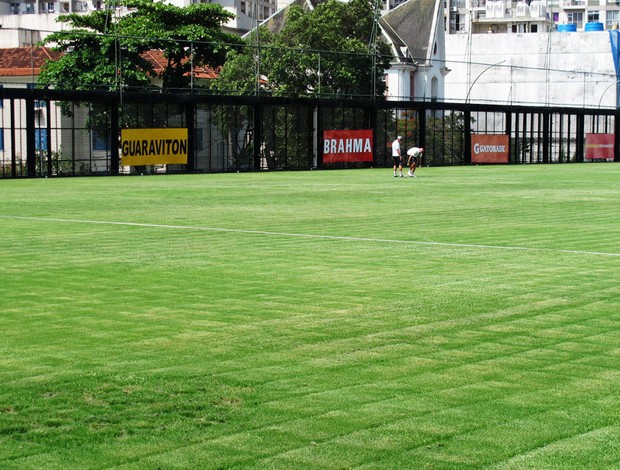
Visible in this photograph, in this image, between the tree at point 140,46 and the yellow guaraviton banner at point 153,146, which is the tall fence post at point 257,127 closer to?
the tree at point 140,46

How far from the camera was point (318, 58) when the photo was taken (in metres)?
68.2

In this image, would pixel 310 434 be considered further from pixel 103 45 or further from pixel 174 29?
pixel 174 29

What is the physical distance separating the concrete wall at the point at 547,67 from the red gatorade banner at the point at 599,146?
13.2 meters

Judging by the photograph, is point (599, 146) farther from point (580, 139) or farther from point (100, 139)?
point (100, 139)

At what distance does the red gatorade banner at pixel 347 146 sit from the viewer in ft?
213

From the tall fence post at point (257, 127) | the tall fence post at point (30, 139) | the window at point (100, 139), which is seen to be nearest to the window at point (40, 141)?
the tall fence post at point (30, 139)

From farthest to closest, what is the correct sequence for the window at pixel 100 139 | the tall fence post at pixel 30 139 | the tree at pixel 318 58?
the tree at pixel 318 58 → the window at pixel 100 139 → the tall fence post at pixel 30 139

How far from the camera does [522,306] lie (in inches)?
472

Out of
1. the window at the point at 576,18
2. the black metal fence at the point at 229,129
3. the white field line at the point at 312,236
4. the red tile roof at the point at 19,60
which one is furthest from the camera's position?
the window at the point at 576,18

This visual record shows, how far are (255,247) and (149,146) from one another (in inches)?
1482

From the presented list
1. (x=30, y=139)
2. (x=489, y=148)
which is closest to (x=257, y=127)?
(x=30, y=139)

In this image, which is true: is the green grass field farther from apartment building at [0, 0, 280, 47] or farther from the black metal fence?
apartment building at [0, 0, 280, 47]

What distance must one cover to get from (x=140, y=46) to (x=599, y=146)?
39712 mm

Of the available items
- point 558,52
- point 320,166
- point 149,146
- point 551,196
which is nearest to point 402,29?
point 558,52
